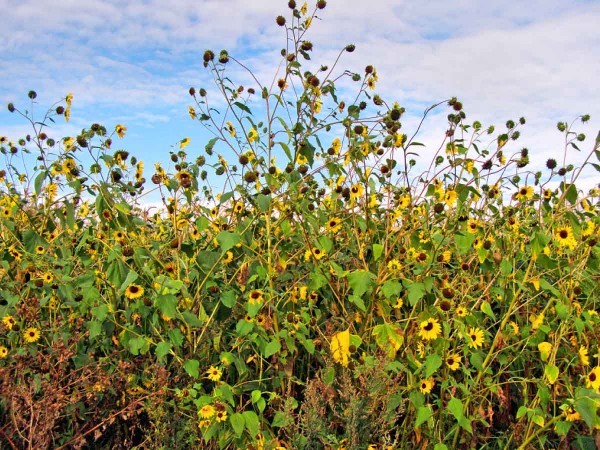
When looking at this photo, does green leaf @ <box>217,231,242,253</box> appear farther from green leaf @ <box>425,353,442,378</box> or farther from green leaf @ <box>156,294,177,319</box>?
green leaf @ <box>425,353,442,378</box>

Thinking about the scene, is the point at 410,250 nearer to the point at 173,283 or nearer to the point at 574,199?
the point at 574,199

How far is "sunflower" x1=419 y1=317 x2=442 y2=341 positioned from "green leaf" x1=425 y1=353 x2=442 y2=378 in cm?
9

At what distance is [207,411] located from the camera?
7.93ft

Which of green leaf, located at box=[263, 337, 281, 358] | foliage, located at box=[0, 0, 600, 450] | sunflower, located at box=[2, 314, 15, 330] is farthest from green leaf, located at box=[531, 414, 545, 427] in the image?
sunflower, located at box=[2, 314, 15, 330]

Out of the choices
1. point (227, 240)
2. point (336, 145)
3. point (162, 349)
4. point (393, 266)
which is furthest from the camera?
point (336, 145)

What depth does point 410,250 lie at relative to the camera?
2.75 meters

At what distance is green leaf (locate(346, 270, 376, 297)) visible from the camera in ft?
8.07

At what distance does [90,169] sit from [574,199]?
2352 mm

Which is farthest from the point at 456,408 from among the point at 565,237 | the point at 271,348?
the point at 565,237

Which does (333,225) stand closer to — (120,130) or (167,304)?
(167,304)

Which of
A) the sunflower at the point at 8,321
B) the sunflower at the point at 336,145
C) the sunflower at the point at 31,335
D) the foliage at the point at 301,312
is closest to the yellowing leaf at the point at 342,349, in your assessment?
the foliage at the point at 301,312

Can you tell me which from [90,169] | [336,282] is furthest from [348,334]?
[90,169]

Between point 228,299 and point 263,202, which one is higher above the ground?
point 263,202

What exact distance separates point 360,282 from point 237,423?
0.75 meters
